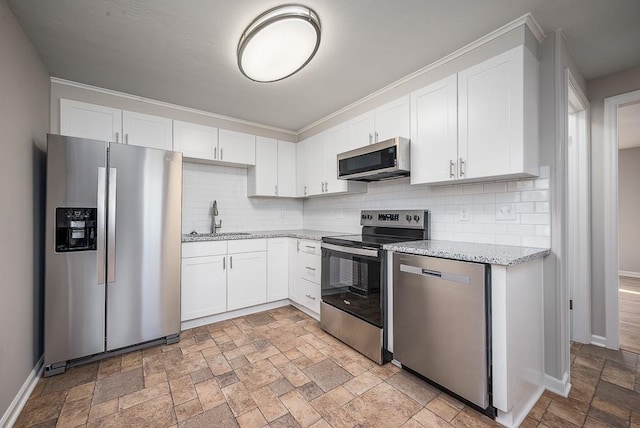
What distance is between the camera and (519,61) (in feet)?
5.84

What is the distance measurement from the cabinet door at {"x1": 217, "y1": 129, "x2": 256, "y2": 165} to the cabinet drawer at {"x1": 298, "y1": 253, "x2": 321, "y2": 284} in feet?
4.74

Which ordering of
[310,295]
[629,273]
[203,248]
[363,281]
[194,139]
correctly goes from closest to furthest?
[363,281]
[203,248]
[310,295]
[194,139]
[629,273]

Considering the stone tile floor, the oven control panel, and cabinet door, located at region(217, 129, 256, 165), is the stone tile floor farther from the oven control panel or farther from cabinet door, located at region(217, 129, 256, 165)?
cabinet door, located at region(217, 129, 256, 165)

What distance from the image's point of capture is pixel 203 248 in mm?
Answer: 2936

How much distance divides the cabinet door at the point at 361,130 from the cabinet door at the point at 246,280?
5.49 feet

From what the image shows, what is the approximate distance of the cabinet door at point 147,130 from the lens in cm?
284

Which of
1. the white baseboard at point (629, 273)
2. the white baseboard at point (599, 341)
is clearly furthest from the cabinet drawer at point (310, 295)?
the white baseboard at point (629, 273)

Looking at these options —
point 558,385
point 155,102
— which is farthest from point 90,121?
point 558,385

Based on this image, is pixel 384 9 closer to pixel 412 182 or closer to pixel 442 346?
pixel 412 182

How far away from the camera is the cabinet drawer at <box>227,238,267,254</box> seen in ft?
10.2

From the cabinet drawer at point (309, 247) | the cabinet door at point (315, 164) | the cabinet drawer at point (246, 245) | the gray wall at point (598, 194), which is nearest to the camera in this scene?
the gray wall at point (598, 194)

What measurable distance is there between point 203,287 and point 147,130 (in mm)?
1760

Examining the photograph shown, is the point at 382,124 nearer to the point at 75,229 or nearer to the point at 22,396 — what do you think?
the point at 75,229

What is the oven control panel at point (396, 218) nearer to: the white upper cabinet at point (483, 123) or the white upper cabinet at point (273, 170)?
the white upper cabinet at point (483, 123)
